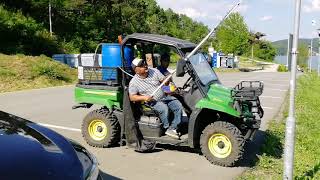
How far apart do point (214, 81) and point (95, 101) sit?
6.74 feet

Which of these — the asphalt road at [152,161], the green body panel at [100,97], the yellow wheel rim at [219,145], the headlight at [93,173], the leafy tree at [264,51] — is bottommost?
the asphalt road at [152,161]

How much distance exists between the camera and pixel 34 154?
137 inches

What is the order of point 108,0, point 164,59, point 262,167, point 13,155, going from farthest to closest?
point 108,0 → point 164,59 → point 262,167 → point 13,155

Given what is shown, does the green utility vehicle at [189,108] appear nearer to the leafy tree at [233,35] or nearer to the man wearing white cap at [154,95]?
the man wearing white cap at [154,95]

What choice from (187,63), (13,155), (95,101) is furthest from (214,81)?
(13,155)

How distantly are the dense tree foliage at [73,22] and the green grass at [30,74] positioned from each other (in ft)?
18.9

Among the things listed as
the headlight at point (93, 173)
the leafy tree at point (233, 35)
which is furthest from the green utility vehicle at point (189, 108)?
the leafy tree at point (233, 35)

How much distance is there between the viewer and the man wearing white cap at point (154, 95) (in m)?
6.88

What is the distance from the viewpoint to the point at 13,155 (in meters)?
3.38

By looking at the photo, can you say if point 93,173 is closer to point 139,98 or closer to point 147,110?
point 139,98

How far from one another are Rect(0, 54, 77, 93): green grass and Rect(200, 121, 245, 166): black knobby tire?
11896mm

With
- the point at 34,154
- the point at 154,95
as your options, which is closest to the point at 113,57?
the point at 154,95

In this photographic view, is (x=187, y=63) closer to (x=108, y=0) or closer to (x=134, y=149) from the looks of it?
(x=134, y=149)

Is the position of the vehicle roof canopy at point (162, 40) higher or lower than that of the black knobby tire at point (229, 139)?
higher
